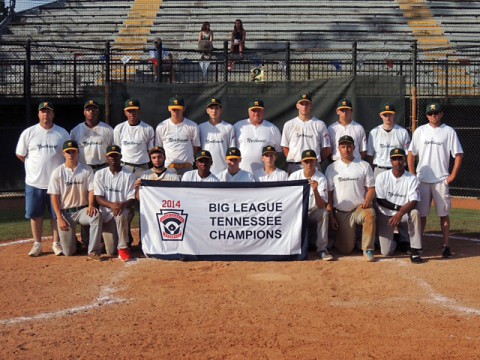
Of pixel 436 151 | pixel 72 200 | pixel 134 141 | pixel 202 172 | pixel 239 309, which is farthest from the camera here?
pixel 134 141

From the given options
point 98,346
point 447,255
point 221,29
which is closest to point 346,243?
point 447,255

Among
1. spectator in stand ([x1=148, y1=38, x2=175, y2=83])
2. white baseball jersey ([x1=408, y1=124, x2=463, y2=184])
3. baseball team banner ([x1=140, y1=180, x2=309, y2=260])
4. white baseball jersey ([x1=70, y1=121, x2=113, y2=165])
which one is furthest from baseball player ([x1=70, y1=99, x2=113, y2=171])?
spectator in stand ([x1=148, y1=38, x2=175, y2=83])

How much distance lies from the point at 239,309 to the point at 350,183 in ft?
10.7

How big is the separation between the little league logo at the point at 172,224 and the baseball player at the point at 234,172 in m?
0.78

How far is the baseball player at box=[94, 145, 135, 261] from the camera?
29.9 feet

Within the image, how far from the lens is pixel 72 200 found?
368 inches

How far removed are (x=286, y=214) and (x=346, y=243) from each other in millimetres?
936

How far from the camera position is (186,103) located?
44.7 ft

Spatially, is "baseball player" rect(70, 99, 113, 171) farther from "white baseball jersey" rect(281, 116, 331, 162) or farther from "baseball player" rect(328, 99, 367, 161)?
"baseball player" rect(328, 99, 367, 161)

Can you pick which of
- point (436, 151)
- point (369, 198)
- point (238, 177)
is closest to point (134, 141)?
point (238, 177)

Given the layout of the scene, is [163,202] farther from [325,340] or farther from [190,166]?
[325,340]

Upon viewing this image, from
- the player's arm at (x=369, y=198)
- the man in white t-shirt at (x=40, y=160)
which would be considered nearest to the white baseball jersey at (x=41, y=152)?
the man in white t-shirt at (x=40, y=160)

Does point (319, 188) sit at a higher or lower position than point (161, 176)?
lower

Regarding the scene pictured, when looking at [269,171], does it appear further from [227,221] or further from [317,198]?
[227,221]
